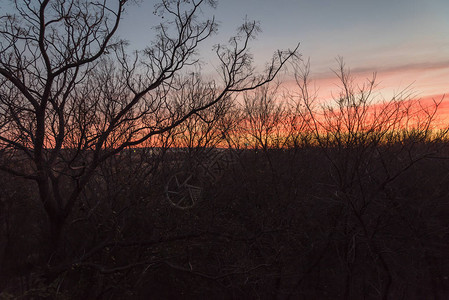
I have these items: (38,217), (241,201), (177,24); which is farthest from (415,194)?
(38,217)

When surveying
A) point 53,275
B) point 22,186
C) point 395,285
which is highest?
point 22,186

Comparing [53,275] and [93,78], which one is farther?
[93,78]

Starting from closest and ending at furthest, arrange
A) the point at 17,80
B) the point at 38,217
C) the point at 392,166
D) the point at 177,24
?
the point at 17,80
the point at 177,24
the point at 392,166
the point at 38,217

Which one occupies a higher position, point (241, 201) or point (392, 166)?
point (392, 166)

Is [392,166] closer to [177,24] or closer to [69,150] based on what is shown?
[177,24]

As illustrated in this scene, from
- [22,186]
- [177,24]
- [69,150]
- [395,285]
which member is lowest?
[395,285]

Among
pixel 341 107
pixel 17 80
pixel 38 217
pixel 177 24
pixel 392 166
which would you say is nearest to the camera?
pixel 17 80

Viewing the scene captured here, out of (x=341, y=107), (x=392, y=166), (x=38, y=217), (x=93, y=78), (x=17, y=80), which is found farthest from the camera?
(x=93, y=78)

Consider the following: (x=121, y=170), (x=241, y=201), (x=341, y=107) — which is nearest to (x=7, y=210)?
(x=121, y=170)

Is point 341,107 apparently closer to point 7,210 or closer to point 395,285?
point 395,285

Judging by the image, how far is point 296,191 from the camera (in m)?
15.3

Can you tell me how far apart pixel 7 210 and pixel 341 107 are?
14091 mm

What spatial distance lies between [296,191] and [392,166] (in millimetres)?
4106

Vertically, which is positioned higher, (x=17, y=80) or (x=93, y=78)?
(x=93, y=78)
